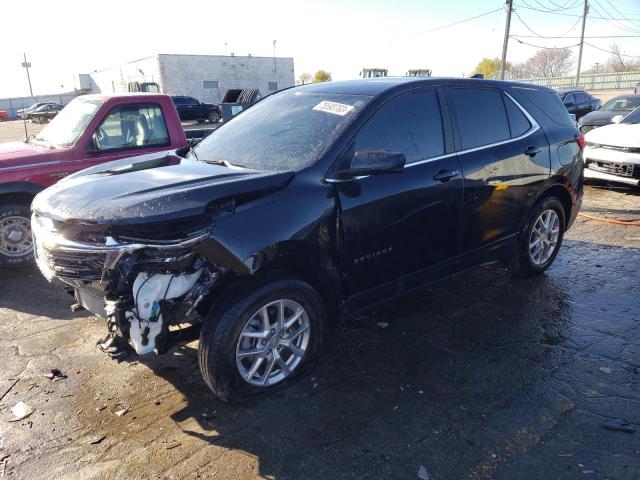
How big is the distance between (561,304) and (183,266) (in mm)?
3470

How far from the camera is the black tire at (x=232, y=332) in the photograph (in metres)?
2.79

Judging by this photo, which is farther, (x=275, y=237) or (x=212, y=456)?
(x=275, y=237)

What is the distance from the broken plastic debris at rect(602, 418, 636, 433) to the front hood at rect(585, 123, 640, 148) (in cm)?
666

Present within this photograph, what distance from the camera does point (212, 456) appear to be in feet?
8.64

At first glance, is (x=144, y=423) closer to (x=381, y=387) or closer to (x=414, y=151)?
(x=381, y=387)

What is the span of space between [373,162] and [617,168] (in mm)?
7082

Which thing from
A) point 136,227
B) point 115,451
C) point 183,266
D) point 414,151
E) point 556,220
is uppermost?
point 414,151

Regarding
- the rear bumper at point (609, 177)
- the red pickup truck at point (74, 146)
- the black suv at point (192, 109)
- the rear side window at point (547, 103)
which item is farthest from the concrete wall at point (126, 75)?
the rear side window at point (547, 103)

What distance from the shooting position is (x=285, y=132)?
11.7 feet

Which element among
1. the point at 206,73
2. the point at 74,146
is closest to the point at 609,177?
the point at 74,146

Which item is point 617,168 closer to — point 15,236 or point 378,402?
point 378,402

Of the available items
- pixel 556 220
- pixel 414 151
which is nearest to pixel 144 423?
pixel 414 151

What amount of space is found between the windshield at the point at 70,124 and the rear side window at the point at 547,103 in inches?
192

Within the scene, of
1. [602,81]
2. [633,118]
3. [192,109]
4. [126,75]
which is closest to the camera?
[633,118]
